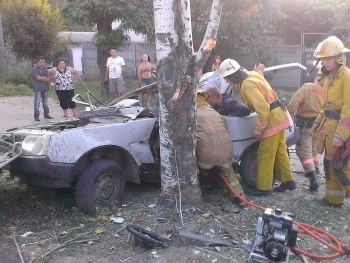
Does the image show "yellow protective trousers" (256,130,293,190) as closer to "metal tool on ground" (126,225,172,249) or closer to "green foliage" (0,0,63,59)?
"metal tool on ground" (126,225,172,249)

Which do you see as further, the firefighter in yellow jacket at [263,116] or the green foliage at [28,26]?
the green foliage at [28,26]

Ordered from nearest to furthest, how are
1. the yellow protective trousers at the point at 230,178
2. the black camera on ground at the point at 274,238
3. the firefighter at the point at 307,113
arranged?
the black camera on ground at the point at 274,238 < the yellow protective trousers at the point at 230,178 < the firefighter at the point at 307,113

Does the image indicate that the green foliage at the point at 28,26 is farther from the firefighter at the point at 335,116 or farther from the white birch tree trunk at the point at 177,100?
the firefighter at the point at 335,116

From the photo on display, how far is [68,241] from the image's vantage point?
13.2 ft

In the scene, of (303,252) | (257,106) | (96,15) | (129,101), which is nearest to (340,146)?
(257,106)

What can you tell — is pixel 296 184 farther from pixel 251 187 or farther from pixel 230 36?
pixel 230 36

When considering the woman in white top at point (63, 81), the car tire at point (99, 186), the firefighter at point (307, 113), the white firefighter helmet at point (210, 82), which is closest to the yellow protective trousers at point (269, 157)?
the firefighter at point (307, 113)

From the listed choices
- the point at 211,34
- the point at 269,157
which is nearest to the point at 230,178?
the point at 269,157

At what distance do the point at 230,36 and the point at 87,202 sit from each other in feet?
47.1

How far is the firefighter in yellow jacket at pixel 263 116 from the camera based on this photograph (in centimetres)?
502

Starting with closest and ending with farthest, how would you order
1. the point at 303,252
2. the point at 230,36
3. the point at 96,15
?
the point at 303,252 → the point at 96,15 → the point at 230,36

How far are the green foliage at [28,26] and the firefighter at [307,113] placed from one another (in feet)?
57.6

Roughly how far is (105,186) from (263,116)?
6.26 feet

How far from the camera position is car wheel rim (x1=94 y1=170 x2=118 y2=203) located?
4605 mm
